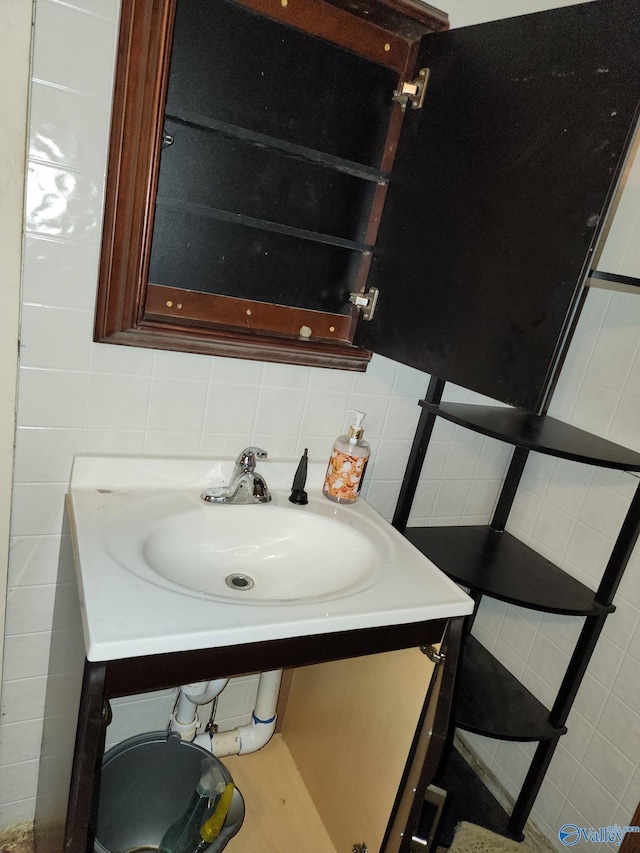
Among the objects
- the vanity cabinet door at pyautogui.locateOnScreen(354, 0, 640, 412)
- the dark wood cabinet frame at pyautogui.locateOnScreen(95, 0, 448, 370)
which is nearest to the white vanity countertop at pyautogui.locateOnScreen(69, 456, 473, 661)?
the dark wood cabinet frame at pyautogui.locateOnScreen(95, 0, 448, 370)

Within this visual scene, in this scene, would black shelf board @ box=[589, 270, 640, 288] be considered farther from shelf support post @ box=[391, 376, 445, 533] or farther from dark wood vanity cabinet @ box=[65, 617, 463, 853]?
dark wood vanity cabinet @ box=[65, 617, 463, 853]

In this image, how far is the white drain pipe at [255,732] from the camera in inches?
55.6

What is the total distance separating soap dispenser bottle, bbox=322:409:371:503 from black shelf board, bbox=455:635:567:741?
50cm

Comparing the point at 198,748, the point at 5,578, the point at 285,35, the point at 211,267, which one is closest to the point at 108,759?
the point at 198,748

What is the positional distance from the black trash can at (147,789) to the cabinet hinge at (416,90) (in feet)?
4.66

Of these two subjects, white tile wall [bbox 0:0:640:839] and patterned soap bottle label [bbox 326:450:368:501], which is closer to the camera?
white tile wall [bbox 0:0:640:839]

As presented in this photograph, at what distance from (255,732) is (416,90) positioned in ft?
4.97

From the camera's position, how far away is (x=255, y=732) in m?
1.46

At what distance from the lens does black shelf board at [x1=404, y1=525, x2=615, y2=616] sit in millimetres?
1302

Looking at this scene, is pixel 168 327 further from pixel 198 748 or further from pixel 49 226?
pixel 198 748

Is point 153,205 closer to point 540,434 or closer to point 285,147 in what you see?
point 285,147

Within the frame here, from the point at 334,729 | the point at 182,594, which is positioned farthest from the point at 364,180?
the point at 334,729

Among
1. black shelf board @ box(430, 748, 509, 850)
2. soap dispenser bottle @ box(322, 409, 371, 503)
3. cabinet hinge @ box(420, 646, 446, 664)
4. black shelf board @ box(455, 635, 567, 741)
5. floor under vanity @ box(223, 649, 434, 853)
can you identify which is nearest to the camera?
cabinet hinge @ box(420, 646, 446, 664)

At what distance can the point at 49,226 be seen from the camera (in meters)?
0.98
